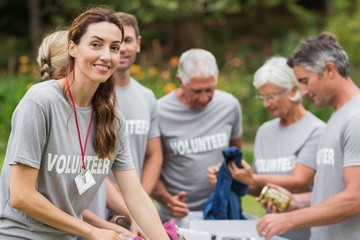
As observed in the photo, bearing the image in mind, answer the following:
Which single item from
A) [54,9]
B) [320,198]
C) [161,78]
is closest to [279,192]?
[320,198]

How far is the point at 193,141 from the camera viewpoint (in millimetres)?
5504

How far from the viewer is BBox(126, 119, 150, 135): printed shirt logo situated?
5090 millimetres

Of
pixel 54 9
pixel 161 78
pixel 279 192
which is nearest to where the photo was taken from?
pixel 279 192

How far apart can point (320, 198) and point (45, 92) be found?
1.85 meters

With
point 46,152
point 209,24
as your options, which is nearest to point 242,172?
point 46,152

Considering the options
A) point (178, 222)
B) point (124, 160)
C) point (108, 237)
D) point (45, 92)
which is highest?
point (45, 92)

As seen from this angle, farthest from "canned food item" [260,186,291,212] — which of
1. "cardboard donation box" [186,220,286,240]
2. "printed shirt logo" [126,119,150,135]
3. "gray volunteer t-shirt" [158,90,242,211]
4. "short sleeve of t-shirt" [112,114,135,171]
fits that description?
"short sleeve of t-shirt" [112,114,135,171]

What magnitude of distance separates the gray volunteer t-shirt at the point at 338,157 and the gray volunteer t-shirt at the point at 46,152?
4.85 feet

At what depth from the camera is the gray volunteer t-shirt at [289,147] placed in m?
5.20

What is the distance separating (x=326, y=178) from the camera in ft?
15.1

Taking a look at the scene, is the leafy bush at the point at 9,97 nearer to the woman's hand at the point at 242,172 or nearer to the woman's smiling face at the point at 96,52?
the woman's hand at the point at 242,172

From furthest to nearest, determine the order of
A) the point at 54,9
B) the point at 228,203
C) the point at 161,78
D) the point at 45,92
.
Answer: the point at 54,9 → the point at 161,78 → the point at 228,203 → the point at 45,92

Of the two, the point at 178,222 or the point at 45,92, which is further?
the point at 178,222

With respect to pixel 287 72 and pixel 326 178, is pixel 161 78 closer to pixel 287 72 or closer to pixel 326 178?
pixel 287 72
